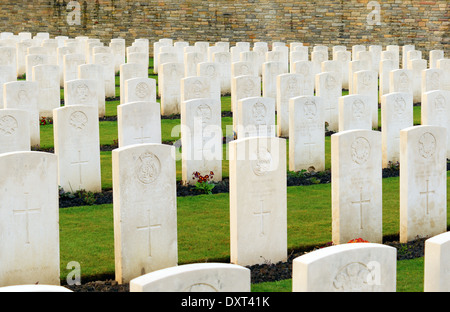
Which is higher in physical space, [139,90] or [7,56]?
[7,56]

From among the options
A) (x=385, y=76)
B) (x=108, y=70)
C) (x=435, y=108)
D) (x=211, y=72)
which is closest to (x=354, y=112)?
(x=435, y=108)

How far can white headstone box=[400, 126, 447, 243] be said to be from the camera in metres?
7.61

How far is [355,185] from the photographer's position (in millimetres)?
7465

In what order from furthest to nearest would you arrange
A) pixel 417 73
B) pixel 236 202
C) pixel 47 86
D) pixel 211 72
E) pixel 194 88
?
pixel 417 73 → pixel 211 72 → pixel 47 86 → pixel 194 88 → pixel 236 202

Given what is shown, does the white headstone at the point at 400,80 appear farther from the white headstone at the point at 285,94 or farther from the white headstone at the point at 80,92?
the white headstone at the point at 80,92

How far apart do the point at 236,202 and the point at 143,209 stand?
0.79m

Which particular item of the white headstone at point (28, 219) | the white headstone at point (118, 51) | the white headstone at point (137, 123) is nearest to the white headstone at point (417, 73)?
the white headstone at point (118, 51)

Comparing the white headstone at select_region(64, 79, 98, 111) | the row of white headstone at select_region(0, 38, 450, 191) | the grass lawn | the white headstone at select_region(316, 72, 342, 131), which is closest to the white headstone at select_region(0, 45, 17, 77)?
the row of white headstone at select_region(0, 38, 450, 191)

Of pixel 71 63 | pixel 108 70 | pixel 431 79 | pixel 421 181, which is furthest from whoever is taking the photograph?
pixel 108 70

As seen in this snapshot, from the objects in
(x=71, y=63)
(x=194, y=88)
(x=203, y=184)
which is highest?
(x=71, y=63)

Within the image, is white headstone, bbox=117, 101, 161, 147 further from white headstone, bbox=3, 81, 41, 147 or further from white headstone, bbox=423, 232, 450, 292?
white headstone, bbox=423, 232, 450, 292

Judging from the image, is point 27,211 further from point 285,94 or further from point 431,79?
point 431,79

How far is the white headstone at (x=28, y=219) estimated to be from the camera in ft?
20.2

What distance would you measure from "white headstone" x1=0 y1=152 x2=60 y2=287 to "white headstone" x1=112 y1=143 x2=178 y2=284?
492 millimetres
